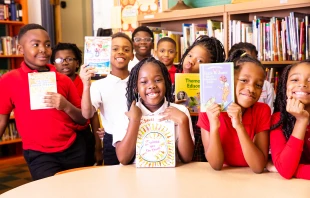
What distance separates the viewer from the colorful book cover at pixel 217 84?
1510mm

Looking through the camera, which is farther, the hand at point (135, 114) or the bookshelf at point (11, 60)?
the bookshelf at point (11, 60)

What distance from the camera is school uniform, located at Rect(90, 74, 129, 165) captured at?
94.0 inches

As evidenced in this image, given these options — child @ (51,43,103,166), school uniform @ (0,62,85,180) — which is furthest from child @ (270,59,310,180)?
child @ (51,43,103,166)

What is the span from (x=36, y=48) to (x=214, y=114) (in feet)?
4.03

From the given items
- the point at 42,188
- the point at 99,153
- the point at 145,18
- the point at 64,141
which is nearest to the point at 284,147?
the point at 42,188

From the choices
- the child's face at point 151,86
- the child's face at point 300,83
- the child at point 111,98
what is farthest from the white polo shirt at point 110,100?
the child's face at point 300,83

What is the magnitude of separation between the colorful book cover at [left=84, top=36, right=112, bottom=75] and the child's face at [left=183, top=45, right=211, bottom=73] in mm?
491

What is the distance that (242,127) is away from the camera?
1.53m

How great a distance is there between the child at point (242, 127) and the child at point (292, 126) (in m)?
0.05

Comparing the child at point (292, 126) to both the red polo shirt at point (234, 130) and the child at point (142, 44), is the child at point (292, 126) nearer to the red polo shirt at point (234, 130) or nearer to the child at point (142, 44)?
the red polo shirt at point (234, 130)

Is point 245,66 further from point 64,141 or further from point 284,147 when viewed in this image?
point 64,141

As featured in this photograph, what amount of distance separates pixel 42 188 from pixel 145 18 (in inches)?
123

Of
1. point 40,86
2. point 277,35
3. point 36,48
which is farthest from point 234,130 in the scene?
point 277,35

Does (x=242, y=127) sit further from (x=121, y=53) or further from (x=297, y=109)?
(x=121, y=53)
